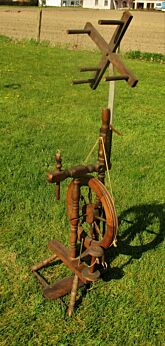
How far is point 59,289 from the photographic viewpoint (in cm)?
381

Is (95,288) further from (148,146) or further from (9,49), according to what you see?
(9,49)

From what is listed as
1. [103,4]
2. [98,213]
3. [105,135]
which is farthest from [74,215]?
[103,4]

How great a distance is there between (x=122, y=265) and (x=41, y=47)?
14973 mm

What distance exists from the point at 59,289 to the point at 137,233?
4.41ft

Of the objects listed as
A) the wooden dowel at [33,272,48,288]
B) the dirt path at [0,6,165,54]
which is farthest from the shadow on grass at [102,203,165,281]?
the dirt path at [0,6,165,54]

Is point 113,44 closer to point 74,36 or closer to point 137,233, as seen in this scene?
point 137,233

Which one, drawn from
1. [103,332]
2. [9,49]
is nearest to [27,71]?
[9,49]

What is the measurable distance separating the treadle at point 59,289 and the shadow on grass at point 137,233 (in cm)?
41

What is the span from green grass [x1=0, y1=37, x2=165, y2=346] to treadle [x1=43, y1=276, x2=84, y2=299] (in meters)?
0.08

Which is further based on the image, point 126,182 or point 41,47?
point 41,47

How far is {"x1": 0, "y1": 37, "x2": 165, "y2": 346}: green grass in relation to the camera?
3609 millimetres

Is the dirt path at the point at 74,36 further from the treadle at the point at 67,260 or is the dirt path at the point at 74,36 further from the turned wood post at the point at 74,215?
the turned wood post at the point at 74,215

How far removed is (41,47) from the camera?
17766 mm

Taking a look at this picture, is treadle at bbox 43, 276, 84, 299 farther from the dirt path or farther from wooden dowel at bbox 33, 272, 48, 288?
the dirt path
